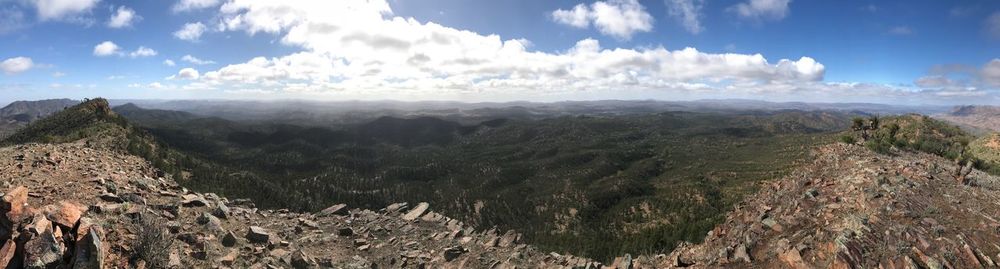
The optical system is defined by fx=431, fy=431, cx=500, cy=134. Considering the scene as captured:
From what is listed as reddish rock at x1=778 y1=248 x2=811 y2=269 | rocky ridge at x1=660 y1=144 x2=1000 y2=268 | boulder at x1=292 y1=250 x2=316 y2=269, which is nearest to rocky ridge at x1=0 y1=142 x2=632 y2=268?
boulder at x1=292 y1=250 x2=316 y2=269

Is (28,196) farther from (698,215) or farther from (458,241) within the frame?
(698,215)

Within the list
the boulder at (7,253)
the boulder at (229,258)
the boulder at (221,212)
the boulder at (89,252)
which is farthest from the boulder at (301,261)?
the boulder at (7,253)

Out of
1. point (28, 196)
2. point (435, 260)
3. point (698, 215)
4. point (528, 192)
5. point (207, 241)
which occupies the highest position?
point (28, 196)

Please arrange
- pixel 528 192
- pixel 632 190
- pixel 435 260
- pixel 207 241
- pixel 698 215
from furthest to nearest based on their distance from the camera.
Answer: pixel 528 192, pixel 632 190, pixel 698 215, pixel 435 260, pixel 207 241

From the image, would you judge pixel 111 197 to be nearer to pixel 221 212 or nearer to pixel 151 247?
pixel 221 212

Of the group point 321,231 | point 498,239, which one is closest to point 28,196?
point 321,231

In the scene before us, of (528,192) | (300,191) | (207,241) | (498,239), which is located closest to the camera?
(207,241)

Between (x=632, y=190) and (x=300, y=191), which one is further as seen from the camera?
(x=300, y=191)
